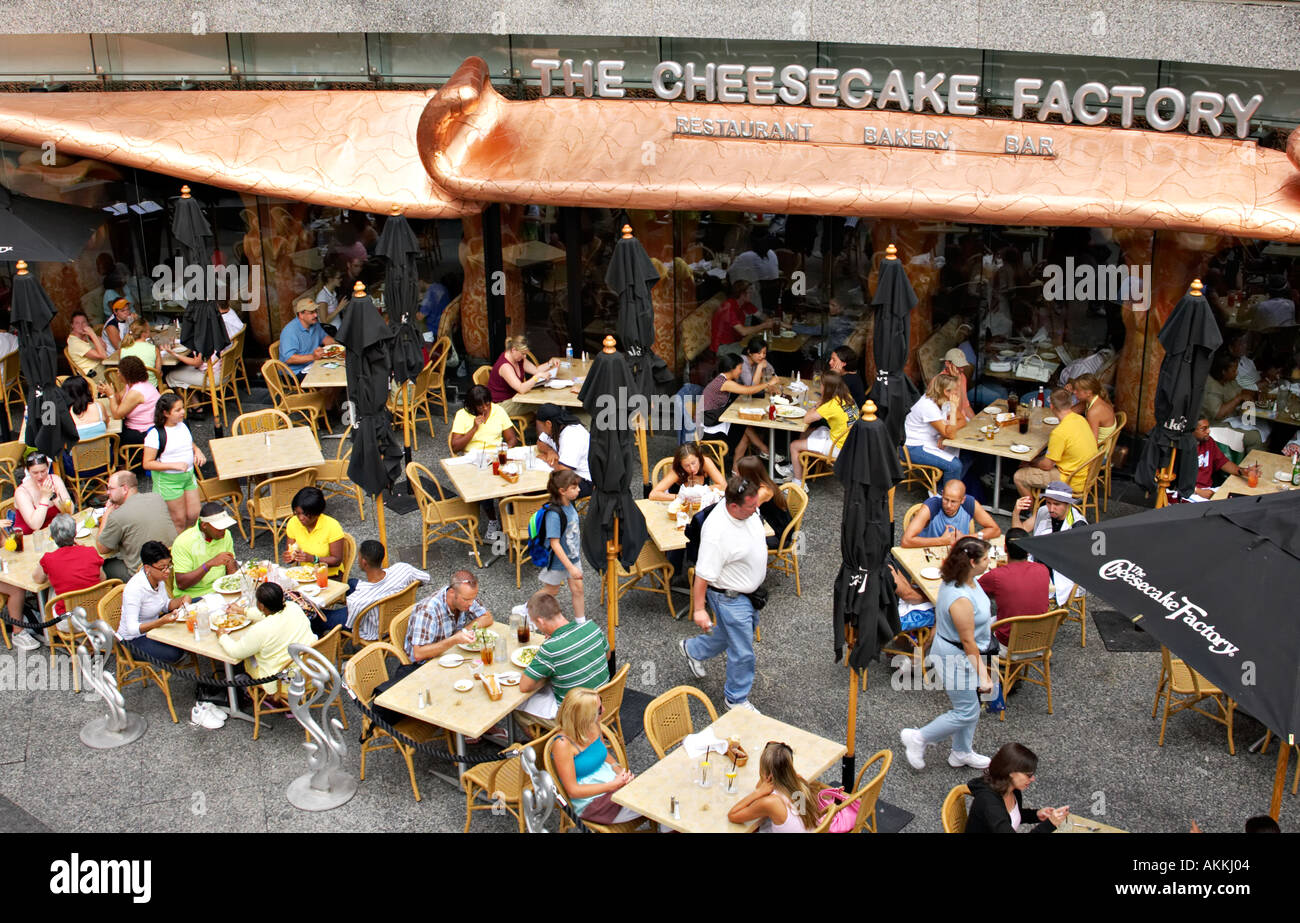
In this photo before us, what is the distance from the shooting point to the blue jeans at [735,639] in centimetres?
958

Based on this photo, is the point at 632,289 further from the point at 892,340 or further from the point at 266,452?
the point at 266,452

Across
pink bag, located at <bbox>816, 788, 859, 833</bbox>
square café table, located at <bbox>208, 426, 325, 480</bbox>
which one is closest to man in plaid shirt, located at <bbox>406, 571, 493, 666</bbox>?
pink bag, located at <bbox>816, 788, 859, 833</bbox>

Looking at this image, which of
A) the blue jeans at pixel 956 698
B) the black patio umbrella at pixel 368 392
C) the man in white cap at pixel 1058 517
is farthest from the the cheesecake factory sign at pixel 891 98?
the blue jeans at pixel 956 698

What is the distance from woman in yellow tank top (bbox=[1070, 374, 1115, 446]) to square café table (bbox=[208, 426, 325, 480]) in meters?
7.59

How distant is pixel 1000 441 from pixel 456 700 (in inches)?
266

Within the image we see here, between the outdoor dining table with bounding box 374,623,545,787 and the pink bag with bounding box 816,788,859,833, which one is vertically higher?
the outdoor dining table with bounding box 374,623,545,787

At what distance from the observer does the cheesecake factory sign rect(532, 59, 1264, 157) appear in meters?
13.3

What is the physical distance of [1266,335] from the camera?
13.6 m

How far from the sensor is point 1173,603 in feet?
24.1

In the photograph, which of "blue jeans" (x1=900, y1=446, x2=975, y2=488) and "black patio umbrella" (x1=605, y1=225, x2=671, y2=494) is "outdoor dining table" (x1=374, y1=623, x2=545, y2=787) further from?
"blue jeans" (x1=900, y1=446, x2=975, y2=488)

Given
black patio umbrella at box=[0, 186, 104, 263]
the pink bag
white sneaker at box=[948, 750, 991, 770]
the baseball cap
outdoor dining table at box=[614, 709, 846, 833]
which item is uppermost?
black patio umbrella at box=[0, 186, 104, 263]

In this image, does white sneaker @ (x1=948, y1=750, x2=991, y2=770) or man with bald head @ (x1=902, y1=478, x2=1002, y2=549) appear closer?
white sneaker @ (x1=948, y1=750, x2=991, y2=770)

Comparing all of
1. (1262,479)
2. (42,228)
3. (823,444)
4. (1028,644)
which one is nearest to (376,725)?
(1028,644)

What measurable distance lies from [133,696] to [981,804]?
22.2ft
